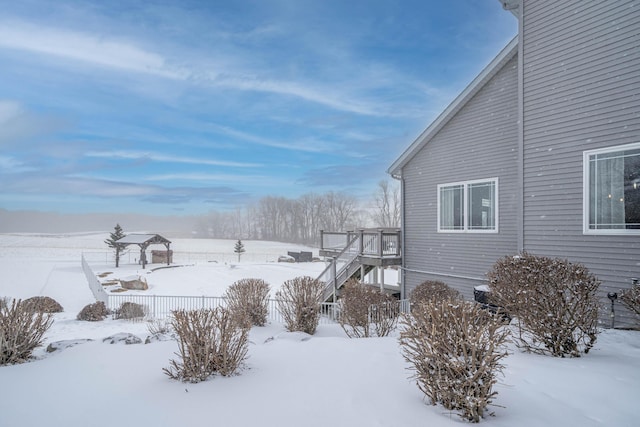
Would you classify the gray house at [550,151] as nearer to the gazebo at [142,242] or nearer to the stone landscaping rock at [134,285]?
the stone landscaping rock at [134,285]

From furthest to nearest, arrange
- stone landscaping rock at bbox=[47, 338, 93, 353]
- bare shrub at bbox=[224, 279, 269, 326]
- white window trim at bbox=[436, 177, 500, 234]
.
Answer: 1. white window trim at bbox=[436, 177, 500, 234]
2. bare shrub at bbox=[224, 279, 269, 326]
3. stone landscaping rock at bbox=[47, 338, 93, 353]

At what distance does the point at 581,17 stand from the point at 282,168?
32.9 metres

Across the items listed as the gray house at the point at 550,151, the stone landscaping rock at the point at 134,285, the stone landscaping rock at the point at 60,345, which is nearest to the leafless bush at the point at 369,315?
the gray house at the point at 550,151

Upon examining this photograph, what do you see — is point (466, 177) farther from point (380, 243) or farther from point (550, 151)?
point (380, 243)

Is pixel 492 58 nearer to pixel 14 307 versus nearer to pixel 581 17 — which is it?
pixel 581 17

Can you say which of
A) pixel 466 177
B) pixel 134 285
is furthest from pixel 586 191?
pixel 134 285

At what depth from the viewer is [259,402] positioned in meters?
3.12

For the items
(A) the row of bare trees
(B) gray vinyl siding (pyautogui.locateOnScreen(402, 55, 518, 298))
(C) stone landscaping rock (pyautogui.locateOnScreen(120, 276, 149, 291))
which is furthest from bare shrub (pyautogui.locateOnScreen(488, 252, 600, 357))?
(A) the row of bare trees

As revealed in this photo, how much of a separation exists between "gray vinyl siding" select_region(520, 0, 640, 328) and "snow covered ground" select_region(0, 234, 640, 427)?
1.93 metres

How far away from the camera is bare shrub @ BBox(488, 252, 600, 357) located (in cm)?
429

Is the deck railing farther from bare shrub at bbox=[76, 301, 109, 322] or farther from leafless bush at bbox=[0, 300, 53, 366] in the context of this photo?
bare shrub at bbox=[76, 301, 109, 322]

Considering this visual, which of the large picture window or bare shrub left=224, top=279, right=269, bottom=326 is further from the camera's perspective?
the large picture window

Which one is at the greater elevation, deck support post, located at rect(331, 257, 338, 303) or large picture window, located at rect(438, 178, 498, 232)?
large picture window, located at rect(438, 178, 498, 232)

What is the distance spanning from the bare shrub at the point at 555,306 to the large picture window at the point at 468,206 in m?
5.27
